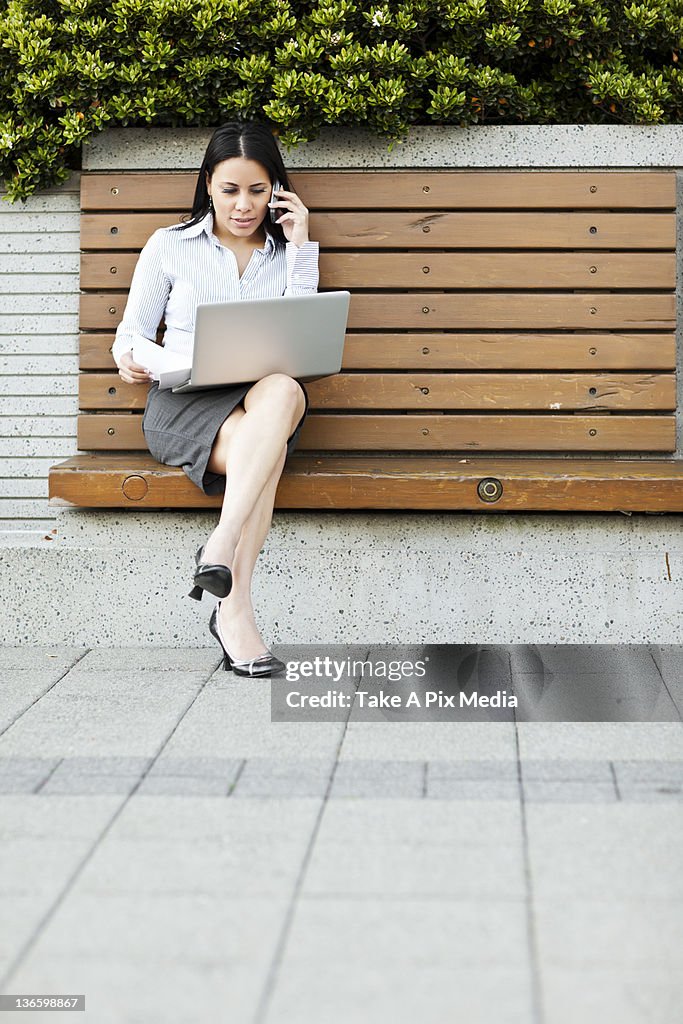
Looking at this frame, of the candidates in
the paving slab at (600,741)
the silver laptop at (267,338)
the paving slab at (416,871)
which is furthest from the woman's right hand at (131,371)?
the paving slab at (416,871)

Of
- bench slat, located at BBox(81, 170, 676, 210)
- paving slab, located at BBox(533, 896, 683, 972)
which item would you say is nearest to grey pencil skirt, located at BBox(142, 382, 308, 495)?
bench slat, located at BBox(81, 170, 676, 210)

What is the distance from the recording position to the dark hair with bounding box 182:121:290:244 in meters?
4.62

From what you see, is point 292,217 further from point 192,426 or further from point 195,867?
point 195,867

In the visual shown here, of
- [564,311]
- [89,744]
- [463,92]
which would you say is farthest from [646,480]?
[89,744]

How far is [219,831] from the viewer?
9.38ft

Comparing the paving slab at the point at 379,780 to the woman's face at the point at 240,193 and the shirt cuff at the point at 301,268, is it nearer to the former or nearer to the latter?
the shirt cuff at the point at 301,268

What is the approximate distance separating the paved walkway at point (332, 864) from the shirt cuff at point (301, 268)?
160 cm

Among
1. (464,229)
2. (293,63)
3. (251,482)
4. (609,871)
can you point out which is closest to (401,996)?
(609,871)

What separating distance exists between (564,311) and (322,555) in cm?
144

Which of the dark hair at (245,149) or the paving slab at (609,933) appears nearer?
the paving slab at (609,933)

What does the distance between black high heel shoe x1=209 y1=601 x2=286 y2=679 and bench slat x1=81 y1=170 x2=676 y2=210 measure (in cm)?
183

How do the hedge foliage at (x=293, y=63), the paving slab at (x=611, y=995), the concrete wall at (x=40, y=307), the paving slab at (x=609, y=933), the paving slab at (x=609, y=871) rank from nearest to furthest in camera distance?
the paving slab at (x=611, y=995)
the paving slab at (x=609, y=933)
the paving slab at (x=609, y=871)
the hedge foliage at (x=293, y=63)
the concrete wall at (x=40, y=307)

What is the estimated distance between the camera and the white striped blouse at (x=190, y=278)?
4.74m

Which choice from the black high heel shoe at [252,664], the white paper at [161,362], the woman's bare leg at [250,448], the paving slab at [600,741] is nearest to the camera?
the paving slab at [600,741]
